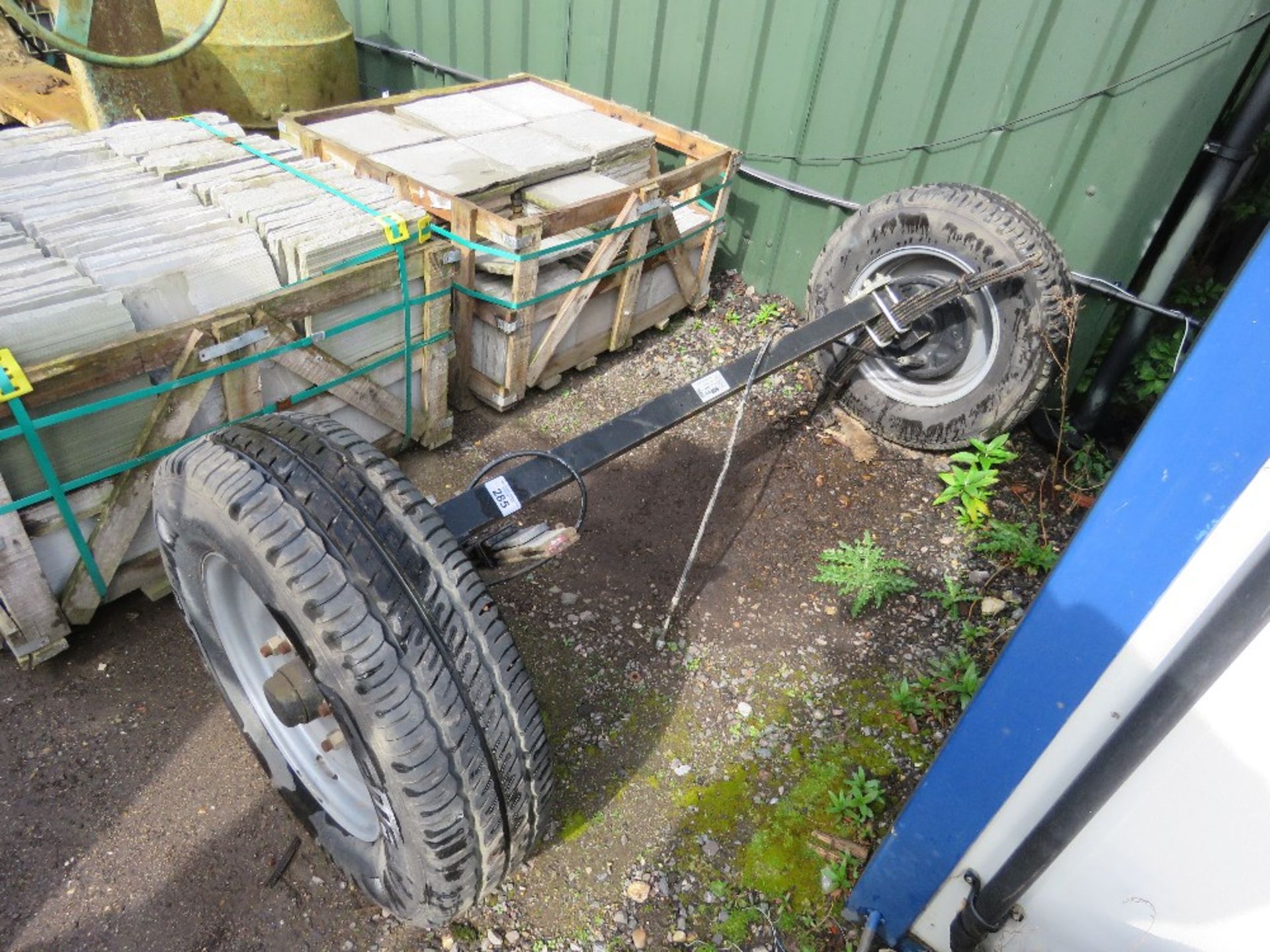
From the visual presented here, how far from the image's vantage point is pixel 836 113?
4.91m

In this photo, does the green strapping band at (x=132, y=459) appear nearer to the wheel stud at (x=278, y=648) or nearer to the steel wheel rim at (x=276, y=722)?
the steel wheel rim at (x=276, y=722)

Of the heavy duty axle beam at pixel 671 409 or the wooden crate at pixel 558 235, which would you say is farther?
the wooden crate at pixel 558 235

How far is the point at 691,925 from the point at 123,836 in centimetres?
A: 188

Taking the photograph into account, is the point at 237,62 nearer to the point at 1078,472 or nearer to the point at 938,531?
the point at 938,531

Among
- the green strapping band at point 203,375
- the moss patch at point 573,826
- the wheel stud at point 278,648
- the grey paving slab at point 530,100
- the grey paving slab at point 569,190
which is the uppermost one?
the grey paving slab at point 530,100

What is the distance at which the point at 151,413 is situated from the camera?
2.86m

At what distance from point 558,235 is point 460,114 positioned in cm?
128

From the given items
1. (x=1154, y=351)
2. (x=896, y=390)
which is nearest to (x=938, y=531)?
(x=896, y=390)

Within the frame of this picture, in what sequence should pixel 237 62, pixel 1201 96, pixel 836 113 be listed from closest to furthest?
1. pixel 1201 96
2. pixel 836 113
3. pixel 237 62

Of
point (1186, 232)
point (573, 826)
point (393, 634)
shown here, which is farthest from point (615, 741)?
point (1186, 232)

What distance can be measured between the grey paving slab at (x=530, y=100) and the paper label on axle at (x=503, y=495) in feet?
11.4

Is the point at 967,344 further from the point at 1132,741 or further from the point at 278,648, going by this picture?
the point at 278,648

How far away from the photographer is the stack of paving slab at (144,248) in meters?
2.64

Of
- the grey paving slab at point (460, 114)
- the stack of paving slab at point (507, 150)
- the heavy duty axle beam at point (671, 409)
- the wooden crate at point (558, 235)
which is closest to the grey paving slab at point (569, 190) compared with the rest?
the stack of paving slab at point (507, 150)
